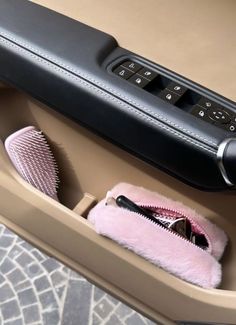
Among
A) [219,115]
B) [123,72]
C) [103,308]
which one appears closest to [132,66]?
[123,72]

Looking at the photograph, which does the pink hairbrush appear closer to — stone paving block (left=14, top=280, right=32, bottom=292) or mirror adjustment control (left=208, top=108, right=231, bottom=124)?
mirror adjustment control (left=208, top=108, right=231, bottom=124)

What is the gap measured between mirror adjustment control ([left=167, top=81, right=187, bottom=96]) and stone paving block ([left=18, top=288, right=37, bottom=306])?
23.6 inches

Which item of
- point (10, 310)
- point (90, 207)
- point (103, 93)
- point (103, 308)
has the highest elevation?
point (103, 93)

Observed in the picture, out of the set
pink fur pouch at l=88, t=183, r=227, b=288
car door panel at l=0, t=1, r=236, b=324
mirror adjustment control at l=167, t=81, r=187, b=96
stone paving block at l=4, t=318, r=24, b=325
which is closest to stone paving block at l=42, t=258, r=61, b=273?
stone paving block at l=4, t=318, r=24, b=325

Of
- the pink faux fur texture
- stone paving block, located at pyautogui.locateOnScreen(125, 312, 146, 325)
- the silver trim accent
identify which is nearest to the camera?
the silver trim accent

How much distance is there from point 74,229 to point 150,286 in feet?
0.37

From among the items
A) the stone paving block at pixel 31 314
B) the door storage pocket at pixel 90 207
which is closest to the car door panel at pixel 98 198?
the door storage pocket at pixel 90 207

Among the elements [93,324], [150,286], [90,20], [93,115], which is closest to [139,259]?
[150,286]

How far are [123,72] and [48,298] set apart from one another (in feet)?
1.92

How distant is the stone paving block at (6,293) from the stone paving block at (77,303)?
113 millimetres

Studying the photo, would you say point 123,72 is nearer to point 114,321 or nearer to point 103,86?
point 103,86

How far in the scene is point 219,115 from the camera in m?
0.59

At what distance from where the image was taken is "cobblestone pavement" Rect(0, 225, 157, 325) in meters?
1.02

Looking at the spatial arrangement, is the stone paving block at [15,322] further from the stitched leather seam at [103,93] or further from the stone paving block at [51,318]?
the stitched leather seam at [103,93]
